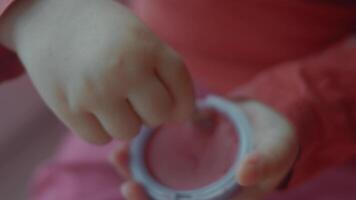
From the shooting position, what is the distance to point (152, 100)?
1.55 feet

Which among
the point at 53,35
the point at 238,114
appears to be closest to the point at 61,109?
the point at 53,35

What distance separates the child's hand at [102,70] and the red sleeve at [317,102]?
15 centimetres

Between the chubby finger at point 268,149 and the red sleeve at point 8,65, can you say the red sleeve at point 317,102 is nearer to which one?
the chubby finger at point 268,149

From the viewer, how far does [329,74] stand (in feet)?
2.11

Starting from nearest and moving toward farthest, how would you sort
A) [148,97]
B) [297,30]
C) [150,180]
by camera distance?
[148,97], [150,180], [297,30]

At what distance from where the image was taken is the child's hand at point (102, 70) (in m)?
0.46

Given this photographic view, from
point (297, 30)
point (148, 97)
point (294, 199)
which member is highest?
point (148, 97)

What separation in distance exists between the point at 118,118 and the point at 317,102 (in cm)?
22

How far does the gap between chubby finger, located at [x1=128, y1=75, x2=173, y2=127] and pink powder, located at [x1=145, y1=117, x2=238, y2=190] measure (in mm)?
100

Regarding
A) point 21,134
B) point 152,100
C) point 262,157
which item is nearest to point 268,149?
point 262,157

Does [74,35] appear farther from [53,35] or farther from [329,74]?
[329,74]

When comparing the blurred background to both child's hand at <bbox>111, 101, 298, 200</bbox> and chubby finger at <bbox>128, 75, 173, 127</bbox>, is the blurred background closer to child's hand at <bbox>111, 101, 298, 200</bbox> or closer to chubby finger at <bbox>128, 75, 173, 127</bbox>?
child's hand at <bbox>111, 101, 298, 200</bbox>

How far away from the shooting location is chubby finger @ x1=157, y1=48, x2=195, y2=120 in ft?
1.54

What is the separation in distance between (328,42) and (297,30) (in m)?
0.04
